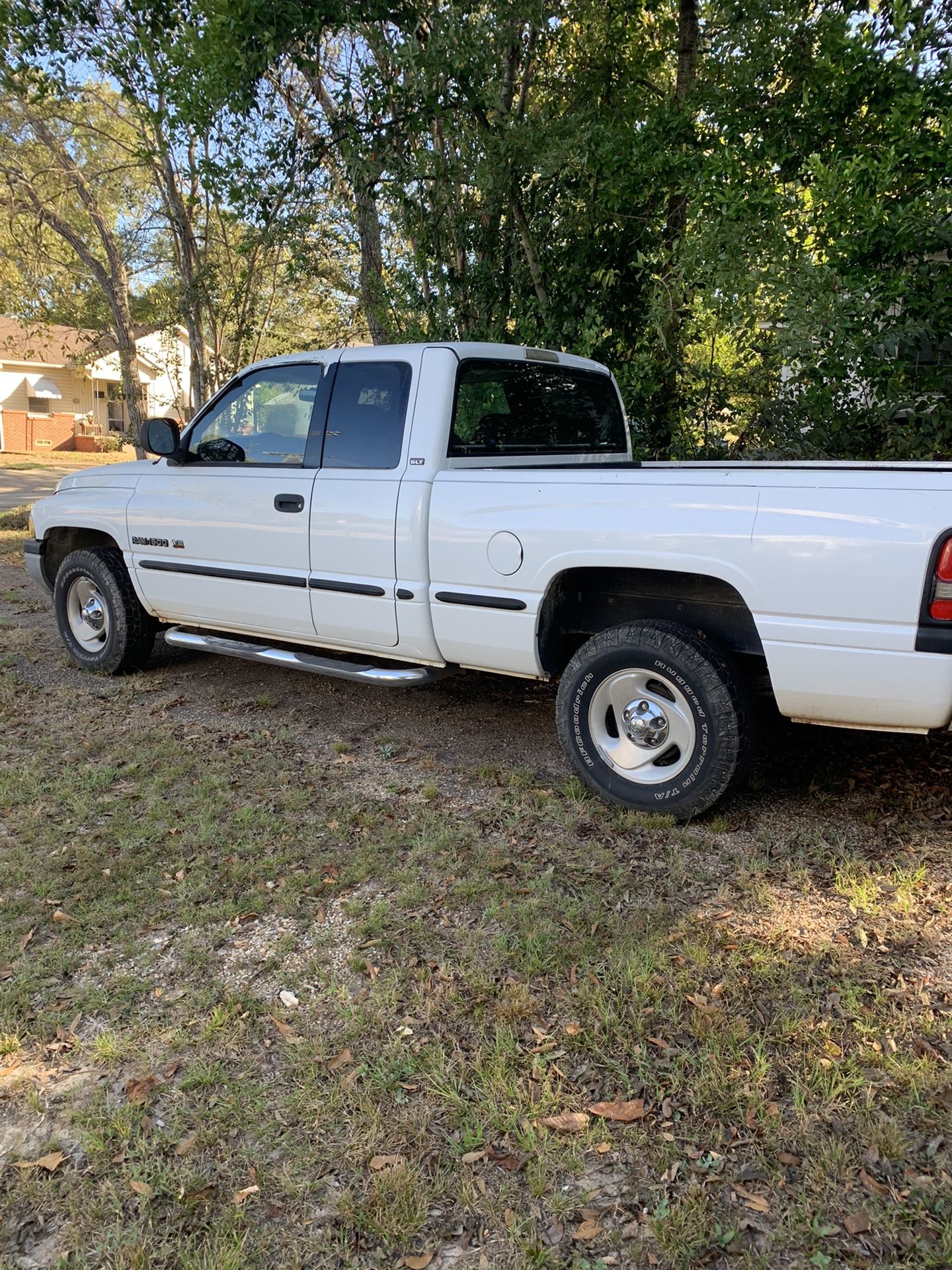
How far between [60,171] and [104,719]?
11319mm

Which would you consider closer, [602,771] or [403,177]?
[602,771]

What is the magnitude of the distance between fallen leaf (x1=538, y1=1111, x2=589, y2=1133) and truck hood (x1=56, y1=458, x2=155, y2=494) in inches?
189

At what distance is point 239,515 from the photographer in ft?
17.2

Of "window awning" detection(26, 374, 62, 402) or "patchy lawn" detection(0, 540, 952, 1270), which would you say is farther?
"window awning" detection(26, 374, 62, 402)

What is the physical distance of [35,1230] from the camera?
2.10 metres

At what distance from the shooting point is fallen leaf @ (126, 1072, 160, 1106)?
2.46 meters

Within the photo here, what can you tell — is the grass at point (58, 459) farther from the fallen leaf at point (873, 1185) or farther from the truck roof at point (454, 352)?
the fallen leaf at point (873, 1185)

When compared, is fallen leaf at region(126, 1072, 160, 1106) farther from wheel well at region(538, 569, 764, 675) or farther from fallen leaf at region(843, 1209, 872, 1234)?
wheel well at region(538, 569, 764, 675)

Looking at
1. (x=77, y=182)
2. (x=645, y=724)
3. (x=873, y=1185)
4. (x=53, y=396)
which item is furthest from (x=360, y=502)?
(x=53, y=396)

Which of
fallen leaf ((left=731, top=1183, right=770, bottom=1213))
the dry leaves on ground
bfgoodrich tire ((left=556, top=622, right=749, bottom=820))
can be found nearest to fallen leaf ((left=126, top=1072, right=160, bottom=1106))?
the dry leaves on ground

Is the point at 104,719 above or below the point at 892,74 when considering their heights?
below


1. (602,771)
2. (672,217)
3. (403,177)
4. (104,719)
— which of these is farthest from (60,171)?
(602,771)

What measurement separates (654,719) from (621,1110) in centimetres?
186

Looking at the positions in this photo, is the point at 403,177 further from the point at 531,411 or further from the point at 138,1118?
the point at 138,1118
